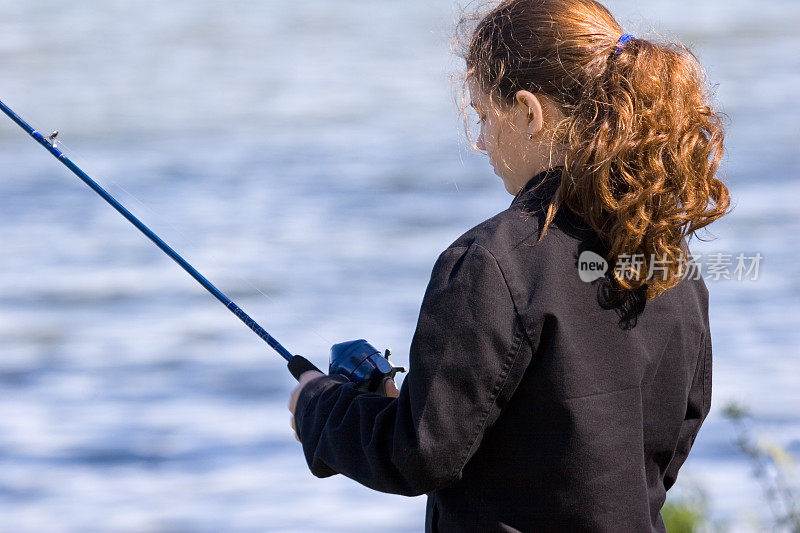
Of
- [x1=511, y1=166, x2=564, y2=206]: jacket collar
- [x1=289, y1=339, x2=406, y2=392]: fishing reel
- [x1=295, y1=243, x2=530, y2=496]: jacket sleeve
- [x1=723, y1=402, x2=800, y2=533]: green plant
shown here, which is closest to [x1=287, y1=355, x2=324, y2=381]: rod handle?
[x1=289, y1=339, x2=406, y2=392]: fishing reel

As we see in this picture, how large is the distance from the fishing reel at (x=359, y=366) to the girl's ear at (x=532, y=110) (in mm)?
371

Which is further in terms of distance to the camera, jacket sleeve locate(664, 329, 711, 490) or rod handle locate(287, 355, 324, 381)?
rod handle locate(287, 355, 324, 381)

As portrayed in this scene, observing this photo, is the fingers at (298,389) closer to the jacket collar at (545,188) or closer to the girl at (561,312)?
the girl at (561,312)

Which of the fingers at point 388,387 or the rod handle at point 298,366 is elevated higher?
the rod handle at point 298,366

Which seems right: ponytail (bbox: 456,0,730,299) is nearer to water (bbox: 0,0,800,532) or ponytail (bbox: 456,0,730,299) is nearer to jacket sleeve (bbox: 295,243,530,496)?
jacket sleeve (bbox: 295,243,530,496)

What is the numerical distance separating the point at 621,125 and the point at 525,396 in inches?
12.9

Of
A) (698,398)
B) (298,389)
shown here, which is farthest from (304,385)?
(698,398)

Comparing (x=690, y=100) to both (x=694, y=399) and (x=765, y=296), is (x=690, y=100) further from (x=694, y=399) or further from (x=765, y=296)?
(x=765, y=296)

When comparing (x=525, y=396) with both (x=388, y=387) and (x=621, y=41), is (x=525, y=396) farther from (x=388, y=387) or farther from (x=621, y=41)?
(x=621, y=41)

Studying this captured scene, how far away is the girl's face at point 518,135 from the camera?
1373 millimetres

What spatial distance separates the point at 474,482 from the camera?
1352mm

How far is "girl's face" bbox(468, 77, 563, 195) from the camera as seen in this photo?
1373mm

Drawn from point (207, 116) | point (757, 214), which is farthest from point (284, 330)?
point (207, 116)

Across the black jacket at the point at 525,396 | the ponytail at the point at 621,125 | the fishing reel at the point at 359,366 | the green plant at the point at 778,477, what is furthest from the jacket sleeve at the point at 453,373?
the green plant at the point at 778,477
